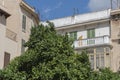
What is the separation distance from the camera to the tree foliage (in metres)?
25.5

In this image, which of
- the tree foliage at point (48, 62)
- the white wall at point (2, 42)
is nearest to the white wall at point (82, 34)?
the white wall at point (2, 42)

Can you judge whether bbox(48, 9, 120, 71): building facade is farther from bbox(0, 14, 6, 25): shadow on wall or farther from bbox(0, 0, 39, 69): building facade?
bbox(0, 14, 6, 25): shadow on wall

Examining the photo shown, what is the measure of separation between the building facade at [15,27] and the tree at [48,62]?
17.6 ft

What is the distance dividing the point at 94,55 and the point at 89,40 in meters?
2.18

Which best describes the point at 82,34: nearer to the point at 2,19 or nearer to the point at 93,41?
the point at 93,41

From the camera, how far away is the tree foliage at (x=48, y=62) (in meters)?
25.5

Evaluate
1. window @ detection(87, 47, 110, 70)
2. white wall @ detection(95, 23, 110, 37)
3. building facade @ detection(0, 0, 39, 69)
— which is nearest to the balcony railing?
window @ detection(87, 47, 110, 70)

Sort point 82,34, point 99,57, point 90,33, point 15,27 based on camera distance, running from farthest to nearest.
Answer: point 82,34 < point 90,33 < point 99,57 < point 15,27

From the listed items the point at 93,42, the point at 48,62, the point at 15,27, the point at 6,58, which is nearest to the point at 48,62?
the point at 48,62

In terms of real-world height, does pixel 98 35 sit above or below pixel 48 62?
above

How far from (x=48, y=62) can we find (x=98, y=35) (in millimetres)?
20690

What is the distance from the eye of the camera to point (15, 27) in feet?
116

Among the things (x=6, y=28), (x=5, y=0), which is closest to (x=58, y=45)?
(x=6, y=28)

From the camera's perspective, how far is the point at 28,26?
122 ft
